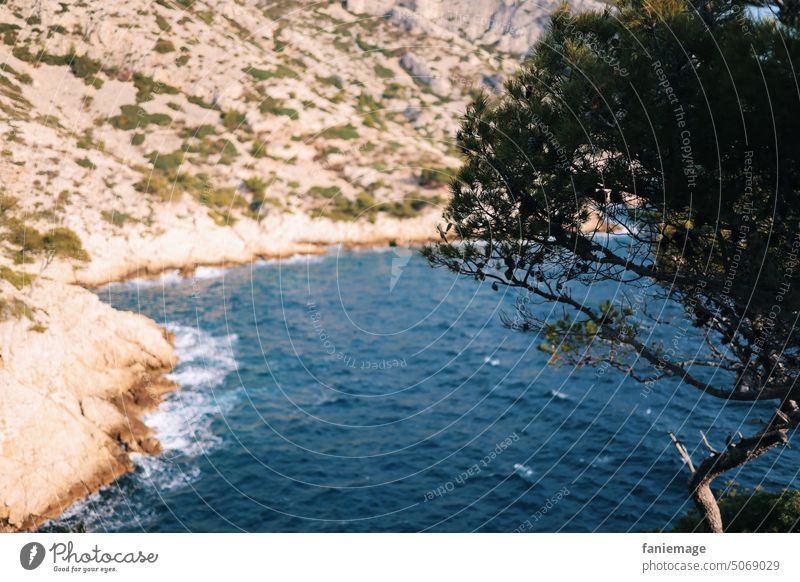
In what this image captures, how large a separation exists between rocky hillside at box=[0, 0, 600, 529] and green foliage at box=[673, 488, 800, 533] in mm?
24946

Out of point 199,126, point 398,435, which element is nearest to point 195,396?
point 398,435

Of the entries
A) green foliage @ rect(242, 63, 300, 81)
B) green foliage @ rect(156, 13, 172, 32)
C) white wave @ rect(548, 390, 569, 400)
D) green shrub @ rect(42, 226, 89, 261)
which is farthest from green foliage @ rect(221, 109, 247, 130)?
white wave @ rect(548, 390, 569, 400)

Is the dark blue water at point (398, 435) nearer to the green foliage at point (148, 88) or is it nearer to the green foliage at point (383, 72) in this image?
the green foliage at point (148, 88)

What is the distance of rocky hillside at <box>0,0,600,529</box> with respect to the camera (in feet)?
99.6

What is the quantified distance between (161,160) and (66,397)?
80.3m

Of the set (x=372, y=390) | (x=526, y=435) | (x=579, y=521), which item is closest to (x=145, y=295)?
(x=372, y=390)

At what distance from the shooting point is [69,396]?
97.8 ft

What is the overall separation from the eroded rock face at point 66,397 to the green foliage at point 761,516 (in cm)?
2464

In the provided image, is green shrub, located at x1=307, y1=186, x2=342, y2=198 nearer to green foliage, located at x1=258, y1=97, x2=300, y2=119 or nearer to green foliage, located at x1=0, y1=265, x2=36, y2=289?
green foliage, located at x1=258, y1=97, x2=300, y2=119

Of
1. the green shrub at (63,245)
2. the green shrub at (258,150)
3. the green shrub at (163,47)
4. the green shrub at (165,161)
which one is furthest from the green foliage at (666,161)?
the green shrub at (163,47)

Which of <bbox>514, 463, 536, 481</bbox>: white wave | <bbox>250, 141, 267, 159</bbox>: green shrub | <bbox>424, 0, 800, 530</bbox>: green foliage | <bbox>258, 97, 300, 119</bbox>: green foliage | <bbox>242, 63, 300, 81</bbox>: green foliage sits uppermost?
<bbox>424, 0, 800, 530</bbox>: green foliage

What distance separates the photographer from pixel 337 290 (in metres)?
77.2

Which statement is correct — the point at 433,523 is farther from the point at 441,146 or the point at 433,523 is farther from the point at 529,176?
the point at 441,146

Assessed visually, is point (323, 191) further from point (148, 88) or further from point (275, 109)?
point (148, 88)
